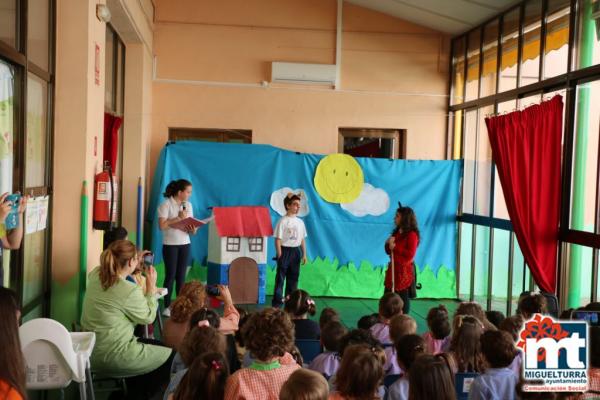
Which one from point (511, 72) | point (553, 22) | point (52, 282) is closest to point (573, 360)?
point (52, 282)

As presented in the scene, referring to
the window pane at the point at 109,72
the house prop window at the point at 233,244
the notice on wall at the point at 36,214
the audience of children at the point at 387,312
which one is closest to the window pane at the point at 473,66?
the house prop window at the point at 233,244

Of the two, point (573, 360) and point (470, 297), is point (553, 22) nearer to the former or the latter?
point (470, 297)

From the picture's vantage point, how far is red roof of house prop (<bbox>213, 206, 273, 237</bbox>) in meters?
7.14

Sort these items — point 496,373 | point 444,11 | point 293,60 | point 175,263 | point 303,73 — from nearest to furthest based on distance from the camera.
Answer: point 496,373 → point 175,263 → point 444,11 → point 303,73 → point 293,60

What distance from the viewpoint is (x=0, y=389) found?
1.72 metres

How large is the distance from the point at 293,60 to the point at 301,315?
15.8ft

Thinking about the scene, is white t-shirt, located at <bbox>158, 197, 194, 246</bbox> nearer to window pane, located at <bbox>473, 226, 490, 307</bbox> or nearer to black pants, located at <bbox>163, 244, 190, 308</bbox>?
black pants, located at <bbox>163, 244, 190, 308</bbox>

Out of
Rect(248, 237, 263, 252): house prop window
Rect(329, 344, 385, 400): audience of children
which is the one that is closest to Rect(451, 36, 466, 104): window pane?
Rect(248, 237, 263, 252): house prop window

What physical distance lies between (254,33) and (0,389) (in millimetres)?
7075

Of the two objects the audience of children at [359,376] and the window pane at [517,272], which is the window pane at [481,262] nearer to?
the window pane at [517,272]

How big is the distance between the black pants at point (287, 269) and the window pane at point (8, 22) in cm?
393

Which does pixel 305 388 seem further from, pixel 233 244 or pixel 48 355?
pixel 233 244

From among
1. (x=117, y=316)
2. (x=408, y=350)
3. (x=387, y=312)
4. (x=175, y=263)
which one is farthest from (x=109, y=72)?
(x=408, y=350)

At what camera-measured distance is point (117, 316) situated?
12.0 feet
